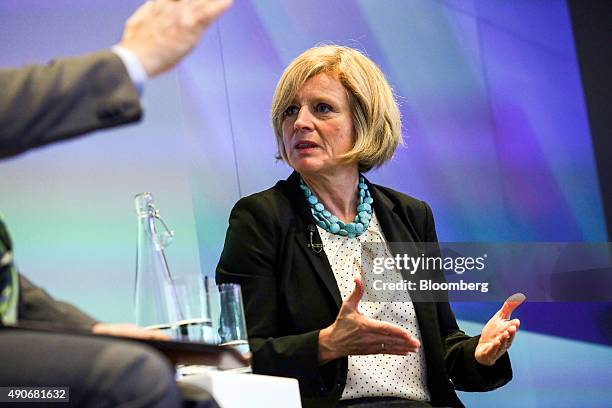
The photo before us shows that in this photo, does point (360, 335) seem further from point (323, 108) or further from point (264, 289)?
point (323, 108)

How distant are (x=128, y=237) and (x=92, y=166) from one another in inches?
10.2

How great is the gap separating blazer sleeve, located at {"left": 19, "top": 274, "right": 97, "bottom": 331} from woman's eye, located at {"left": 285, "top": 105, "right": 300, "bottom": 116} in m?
1.33

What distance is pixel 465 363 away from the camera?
2545mm

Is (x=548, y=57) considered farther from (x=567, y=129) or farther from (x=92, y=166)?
(x=92, y=166)

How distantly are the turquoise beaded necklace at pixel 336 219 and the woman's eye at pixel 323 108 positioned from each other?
0.66ft

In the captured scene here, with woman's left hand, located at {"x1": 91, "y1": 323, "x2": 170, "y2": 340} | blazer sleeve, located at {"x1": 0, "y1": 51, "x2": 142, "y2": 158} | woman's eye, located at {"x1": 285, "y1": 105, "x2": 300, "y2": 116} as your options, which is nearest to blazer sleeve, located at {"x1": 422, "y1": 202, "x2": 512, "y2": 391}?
woman's eye, located at {"x1": 285, "y1": 105, "x2": 300, "y2": 116}

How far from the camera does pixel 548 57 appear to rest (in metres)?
4.08

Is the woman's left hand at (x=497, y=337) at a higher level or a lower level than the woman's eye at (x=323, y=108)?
lower

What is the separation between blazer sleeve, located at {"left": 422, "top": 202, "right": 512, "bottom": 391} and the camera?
2.52 meters

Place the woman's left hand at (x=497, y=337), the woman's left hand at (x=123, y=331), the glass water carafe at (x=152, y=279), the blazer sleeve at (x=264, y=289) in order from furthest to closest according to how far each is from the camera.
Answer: the woman's left hand at (x=497, y=337)
the blazer sleeve at (x=264, y=289)
the glass water carafe at (x=152, y=279)
the woman's left hand at (x=123, y=331)

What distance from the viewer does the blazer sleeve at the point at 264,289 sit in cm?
226

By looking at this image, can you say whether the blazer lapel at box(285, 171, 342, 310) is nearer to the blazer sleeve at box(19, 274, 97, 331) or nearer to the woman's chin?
the woman's chin

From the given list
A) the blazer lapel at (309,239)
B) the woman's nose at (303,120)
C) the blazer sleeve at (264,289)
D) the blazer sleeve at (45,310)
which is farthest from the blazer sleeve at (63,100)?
the woman's nose at (303,120)

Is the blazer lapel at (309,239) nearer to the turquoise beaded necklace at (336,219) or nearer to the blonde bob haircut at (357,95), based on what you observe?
the turquoise beaded necklace at (336,219)
